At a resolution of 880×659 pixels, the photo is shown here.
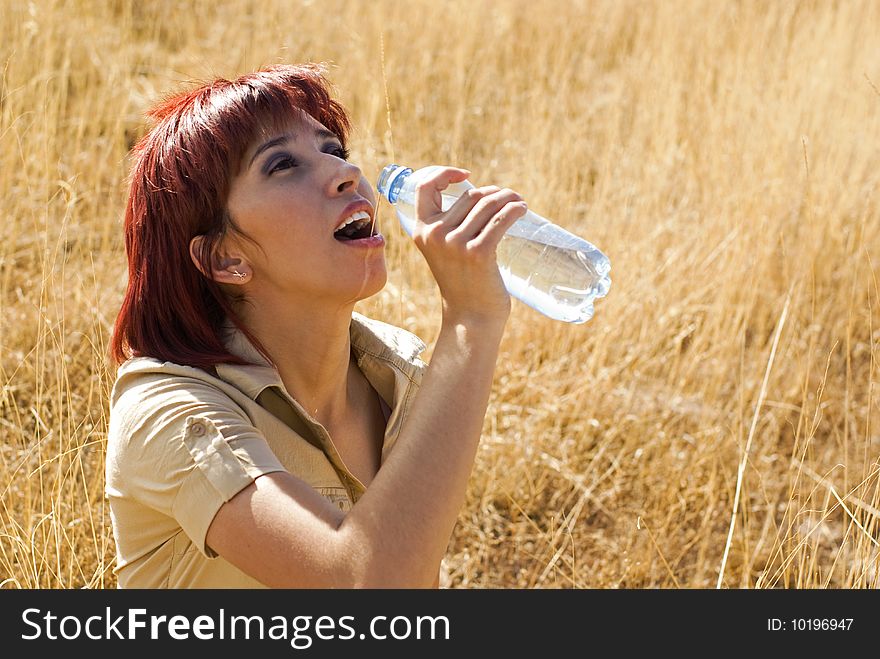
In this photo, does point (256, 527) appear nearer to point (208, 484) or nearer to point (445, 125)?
point (208, 484)

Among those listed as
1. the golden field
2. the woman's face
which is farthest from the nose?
the golden field

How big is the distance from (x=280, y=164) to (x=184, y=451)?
1.88 feet

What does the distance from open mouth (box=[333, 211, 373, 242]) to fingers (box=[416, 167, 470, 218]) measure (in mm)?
197

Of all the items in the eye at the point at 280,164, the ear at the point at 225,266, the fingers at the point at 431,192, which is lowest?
the ear at the point at 225,266

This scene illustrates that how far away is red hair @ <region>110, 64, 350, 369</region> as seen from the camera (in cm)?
181

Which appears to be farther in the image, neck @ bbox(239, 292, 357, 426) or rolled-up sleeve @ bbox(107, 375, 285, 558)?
neck @ bbox(239, 292, 357, 426)

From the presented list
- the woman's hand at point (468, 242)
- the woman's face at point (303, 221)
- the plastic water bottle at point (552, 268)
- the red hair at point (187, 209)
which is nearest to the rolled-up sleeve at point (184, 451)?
the red hair at point (187, 209)

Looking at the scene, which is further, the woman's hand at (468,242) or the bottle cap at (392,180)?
the bottle cap at (392,180)

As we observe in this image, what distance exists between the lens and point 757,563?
307cm

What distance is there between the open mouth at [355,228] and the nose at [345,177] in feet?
0.18

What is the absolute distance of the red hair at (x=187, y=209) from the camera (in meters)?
1.81

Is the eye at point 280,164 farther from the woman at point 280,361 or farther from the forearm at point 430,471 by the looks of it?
the forearm at point 430,471

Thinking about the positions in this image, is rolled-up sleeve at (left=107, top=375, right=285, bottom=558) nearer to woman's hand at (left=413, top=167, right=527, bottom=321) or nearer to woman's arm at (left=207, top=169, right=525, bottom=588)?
woman's arm at (left=207, top=169, right=525, bottom=588)

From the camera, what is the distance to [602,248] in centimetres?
394
